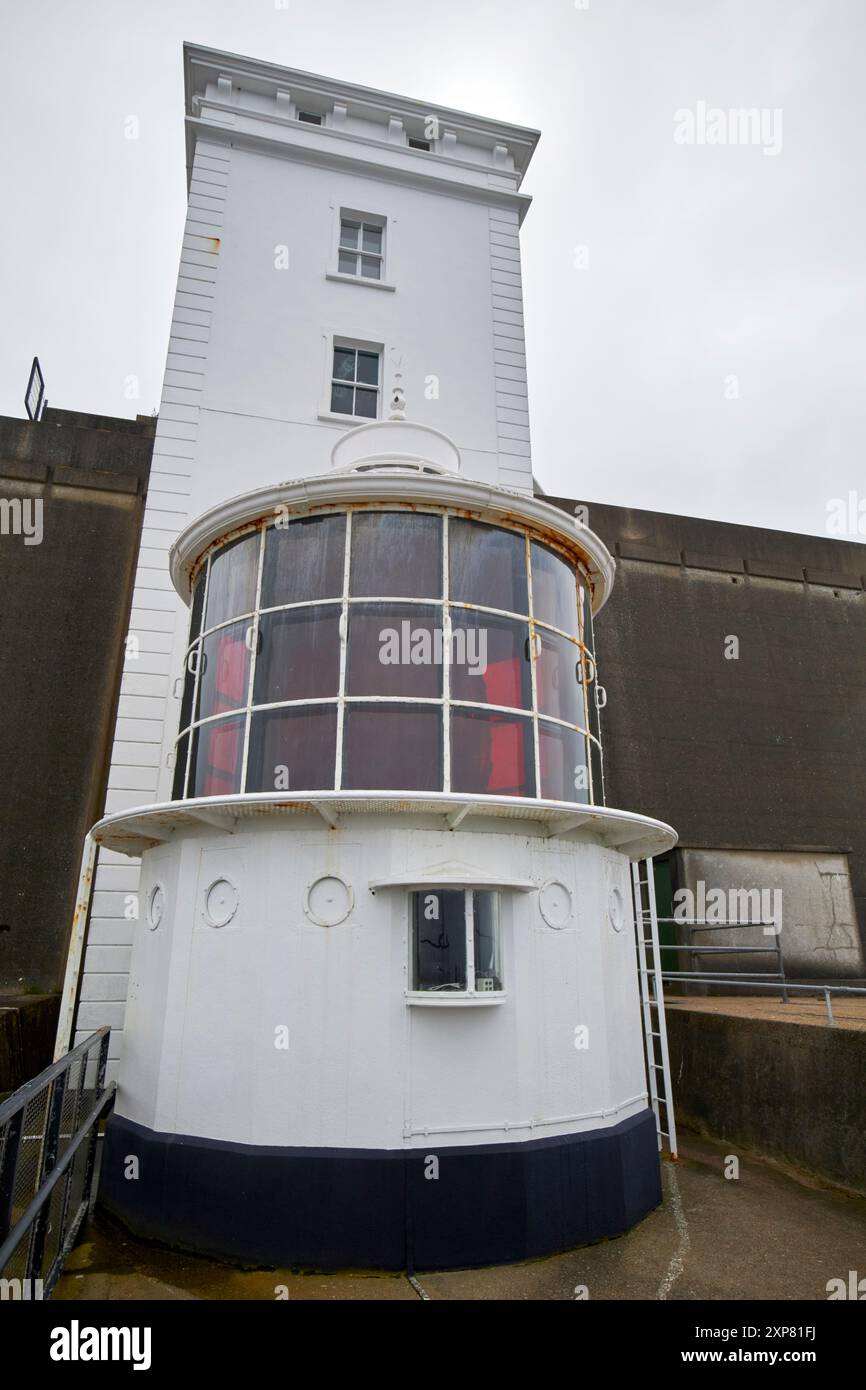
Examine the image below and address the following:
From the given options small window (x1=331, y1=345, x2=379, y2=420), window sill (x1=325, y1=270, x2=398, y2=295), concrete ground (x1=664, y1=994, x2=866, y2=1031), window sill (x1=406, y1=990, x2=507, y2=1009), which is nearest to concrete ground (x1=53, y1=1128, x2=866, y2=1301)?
window sill (x1=406, y1=990, x2=507, y2=1009)

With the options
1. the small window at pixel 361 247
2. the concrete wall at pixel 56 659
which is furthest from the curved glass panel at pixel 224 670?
the small window at pixel 361 247

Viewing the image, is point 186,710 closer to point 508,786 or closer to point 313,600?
point 313,600

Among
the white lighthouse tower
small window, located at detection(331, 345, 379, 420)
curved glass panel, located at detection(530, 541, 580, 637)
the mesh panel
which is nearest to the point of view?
the mesh panel

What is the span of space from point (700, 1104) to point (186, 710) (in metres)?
7.53

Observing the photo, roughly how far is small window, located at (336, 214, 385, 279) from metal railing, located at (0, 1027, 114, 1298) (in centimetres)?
1241

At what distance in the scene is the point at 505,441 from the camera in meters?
13.0

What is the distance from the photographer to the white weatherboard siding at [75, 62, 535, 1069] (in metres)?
11.0

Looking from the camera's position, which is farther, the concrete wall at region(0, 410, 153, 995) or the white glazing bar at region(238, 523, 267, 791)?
the concrete wall at region(0, 410, 153, 995)

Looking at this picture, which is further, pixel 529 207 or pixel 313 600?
pixel 529 207

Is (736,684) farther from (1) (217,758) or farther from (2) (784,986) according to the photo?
(1) (217,758)

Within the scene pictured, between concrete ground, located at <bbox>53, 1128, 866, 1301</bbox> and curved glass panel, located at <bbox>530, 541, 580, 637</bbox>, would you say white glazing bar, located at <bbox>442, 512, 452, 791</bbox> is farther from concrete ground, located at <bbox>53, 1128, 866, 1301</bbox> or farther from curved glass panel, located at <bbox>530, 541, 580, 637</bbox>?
concrete ground, located at <bbox>53, 1128, 866, 1301</bbox>

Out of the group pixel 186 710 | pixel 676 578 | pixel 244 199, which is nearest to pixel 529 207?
pixel 244 199

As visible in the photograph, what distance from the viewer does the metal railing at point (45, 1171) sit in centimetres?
378

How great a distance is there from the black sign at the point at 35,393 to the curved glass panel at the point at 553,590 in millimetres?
12916
